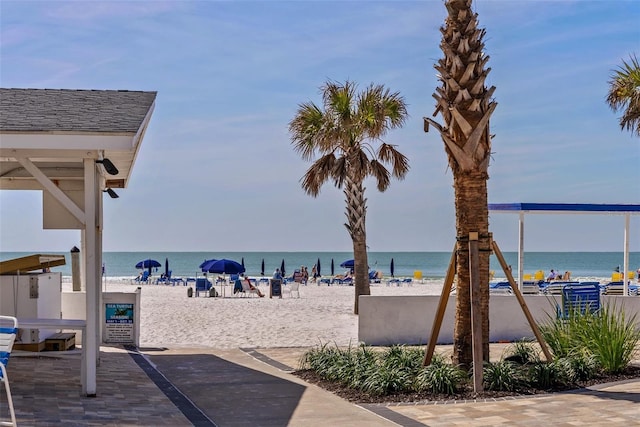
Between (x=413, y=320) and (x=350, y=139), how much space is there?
7361mm

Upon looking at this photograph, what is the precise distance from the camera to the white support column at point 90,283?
8.70 meters

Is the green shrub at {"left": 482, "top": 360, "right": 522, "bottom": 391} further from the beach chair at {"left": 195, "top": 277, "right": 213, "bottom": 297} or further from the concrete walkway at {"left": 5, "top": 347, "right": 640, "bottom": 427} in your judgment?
the beach chair at {"left": 195, "top": 277, "right": 213, "bottom": 297}

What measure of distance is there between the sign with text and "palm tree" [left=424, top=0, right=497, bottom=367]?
6.54 m

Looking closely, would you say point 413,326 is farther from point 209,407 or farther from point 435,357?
point 209,407

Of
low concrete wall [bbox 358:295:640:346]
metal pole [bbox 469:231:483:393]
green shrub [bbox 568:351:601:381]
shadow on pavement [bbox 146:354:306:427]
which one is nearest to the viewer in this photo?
shadow on pavement [bbox 146:354:306:427]

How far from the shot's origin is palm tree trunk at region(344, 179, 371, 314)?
2112 cm

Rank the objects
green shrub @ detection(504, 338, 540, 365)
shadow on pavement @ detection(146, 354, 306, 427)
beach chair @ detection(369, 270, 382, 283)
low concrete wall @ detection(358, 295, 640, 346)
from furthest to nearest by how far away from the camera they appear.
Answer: beach chair @ detection(369, 270, 382, 283), low concrete wall @ detection(358, 295, 640, 346), green shrub @ detection(504, 338, 540, 365), shadow on pavement @ detection(146, 354, 306, 427)

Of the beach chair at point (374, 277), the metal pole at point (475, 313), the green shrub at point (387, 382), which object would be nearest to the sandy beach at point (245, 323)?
the green shrub at point (387, 382)

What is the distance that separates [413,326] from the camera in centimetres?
1462

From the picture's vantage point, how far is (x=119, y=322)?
14.4 meters

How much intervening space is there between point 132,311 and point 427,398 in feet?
22.9

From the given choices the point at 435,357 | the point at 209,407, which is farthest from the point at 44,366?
the point at 435,357

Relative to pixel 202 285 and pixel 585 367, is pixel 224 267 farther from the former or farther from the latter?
pixel 585 367

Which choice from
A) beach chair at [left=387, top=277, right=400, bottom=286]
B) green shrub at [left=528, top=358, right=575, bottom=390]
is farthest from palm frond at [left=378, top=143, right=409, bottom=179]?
beach chair at [left=387, top=277, right=400, bottom=286]
